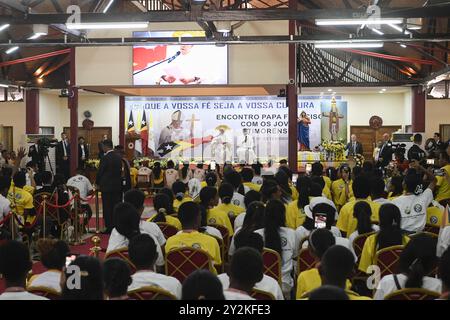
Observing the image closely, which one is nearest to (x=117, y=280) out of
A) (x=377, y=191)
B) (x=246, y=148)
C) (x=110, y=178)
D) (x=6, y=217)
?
(x=377, y=191)

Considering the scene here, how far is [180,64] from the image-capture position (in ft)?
50.8

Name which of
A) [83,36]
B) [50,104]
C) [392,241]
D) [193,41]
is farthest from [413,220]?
[50,104]

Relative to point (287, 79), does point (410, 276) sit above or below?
below

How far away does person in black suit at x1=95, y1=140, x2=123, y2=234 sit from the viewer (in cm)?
1052

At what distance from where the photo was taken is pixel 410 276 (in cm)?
396

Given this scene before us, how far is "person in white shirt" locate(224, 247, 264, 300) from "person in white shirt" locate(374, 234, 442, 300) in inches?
34.7

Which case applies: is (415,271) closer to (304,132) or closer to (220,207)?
(220,207)

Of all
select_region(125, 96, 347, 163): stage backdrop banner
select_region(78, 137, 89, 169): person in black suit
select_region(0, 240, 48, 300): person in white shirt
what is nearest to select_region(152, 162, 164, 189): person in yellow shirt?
select_region(78, 137, 89, 169): person in black suit

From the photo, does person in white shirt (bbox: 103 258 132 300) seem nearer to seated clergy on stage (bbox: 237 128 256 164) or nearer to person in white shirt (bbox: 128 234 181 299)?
person in white shirt (bbox: 128 234 181 299)

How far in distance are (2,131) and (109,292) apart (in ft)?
71.9

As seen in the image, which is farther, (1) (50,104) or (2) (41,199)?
(1) (50,104)

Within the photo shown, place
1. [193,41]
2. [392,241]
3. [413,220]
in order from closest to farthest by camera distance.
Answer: [392,241], [413,220], [193,41]

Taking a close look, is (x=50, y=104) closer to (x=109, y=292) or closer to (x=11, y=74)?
(x=11, y=74)

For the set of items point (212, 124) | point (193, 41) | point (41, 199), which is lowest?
point (41, 199)
